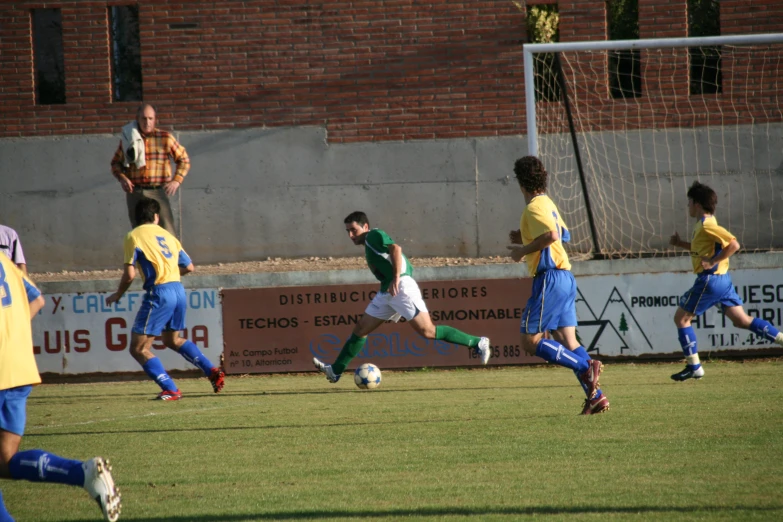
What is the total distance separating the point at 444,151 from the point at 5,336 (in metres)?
12.9

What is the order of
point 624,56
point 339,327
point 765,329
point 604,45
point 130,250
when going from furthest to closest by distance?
1. point 624,56
2. point 339,327
3. point 604,45
4. point 765,329
5. point 130,250

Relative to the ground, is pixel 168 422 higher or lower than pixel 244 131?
lower

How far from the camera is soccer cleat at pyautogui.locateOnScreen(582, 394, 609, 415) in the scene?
284 inches

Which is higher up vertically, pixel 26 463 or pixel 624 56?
pixel 624 56

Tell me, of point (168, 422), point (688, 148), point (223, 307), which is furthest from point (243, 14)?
point (168, 422)

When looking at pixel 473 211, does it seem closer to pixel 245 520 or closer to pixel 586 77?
pixel 586 77

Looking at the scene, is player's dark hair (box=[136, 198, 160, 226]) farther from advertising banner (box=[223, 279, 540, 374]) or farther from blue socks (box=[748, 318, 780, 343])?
blue socks (box=[748, 318, 780, 343])

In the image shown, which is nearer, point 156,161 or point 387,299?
point 387,299

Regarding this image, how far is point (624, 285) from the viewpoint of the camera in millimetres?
12703

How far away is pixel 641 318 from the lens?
12711 mm

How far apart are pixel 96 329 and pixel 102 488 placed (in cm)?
901

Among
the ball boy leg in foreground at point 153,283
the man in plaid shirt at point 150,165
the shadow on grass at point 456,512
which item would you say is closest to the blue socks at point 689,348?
the ball boy leg in foreground at point 153,283

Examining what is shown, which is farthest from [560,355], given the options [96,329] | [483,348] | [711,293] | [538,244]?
[96,329]

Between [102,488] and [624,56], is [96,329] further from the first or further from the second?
[624,56]
